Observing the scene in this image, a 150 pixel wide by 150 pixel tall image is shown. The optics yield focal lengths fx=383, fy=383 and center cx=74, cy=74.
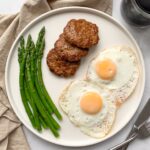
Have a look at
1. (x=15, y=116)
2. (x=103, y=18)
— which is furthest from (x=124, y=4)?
(x=15, y=116)

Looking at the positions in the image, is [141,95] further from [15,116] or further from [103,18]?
[15,116]

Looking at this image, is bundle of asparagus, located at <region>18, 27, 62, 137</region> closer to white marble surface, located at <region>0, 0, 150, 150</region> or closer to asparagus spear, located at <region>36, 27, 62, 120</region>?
asparagus spear, located at <region>36, 27, 62, 120</region>

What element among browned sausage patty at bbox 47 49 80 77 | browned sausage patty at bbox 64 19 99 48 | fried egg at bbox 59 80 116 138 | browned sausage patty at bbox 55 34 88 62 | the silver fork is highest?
browned sausage patty at bbox 64 19 99 48

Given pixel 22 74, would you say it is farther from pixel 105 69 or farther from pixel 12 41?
pixel 105 69

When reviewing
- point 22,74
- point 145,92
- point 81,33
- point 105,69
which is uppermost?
point 81,33

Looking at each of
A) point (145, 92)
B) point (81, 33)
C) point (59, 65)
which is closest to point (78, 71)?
point (59, 65)

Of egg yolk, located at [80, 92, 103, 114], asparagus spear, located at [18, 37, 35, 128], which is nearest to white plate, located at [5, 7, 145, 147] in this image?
asparagus spear, located at [18, 37, 35, 128]
